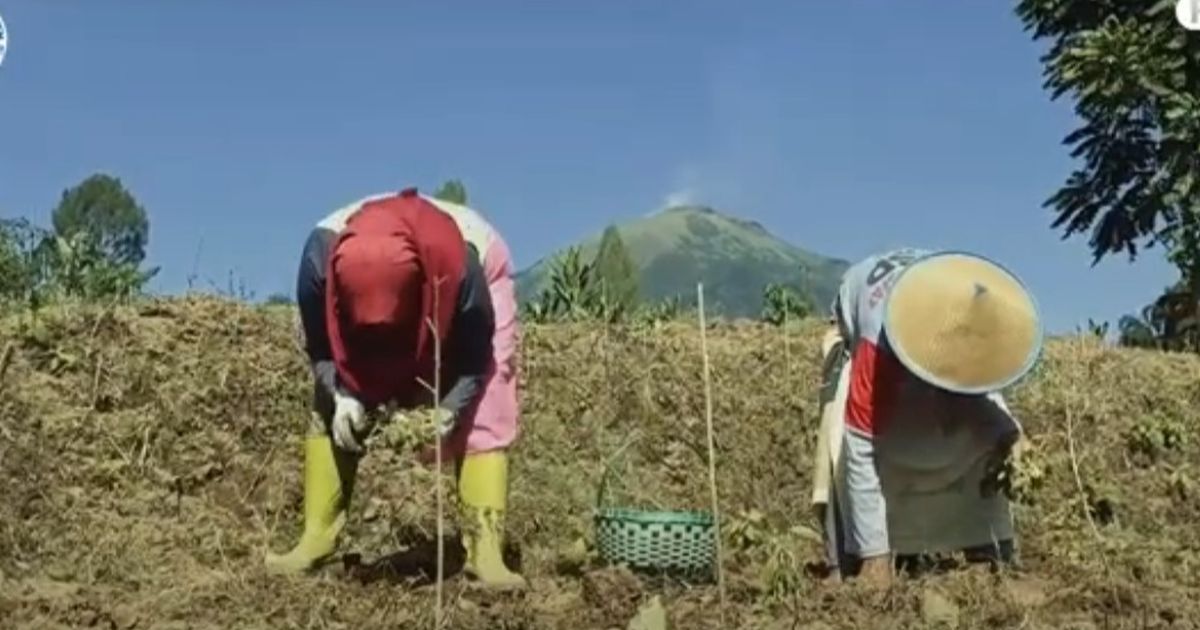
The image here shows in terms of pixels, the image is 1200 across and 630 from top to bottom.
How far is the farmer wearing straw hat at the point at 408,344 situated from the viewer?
416cm

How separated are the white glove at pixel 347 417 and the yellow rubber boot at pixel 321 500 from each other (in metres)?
0.21

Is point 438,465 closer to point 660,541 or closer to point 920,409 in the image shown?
point 660,541

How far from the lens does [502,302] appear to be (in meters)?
4.54

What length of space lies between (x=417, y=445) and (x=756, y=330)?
4.56m

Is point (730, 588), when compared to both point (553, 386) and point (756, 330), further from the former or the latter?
point (756, 330)

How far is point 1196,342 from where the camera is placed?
11.6 meters

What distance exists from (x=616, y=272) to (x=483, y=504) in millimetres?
5374

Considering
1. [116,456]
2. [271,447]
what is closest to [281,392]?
[271,447]

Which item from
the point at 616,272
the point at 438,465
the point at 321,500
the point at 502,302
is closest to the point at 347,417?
the point at 321,500

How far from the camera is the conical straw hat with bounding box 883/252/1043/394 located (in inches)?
162

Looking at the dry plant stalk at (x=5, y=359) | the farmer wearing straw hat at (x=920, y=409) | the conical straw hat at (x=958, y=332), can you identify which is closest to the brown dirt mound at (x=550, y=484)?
the dry plant stalk at (x=5, y=359)

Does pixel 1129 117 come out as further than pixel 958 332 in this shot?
Yes

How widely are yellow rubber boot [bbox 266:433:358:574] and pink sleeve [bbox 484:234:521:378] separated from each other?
1.61 ft

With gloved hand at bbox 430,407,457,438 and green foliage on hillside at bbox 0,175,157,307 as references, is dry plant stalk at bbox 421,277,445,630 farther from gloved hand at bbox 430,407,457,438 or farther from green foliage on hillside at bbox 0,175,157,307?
green foliage on hillside at bbox 0,175,157,307
